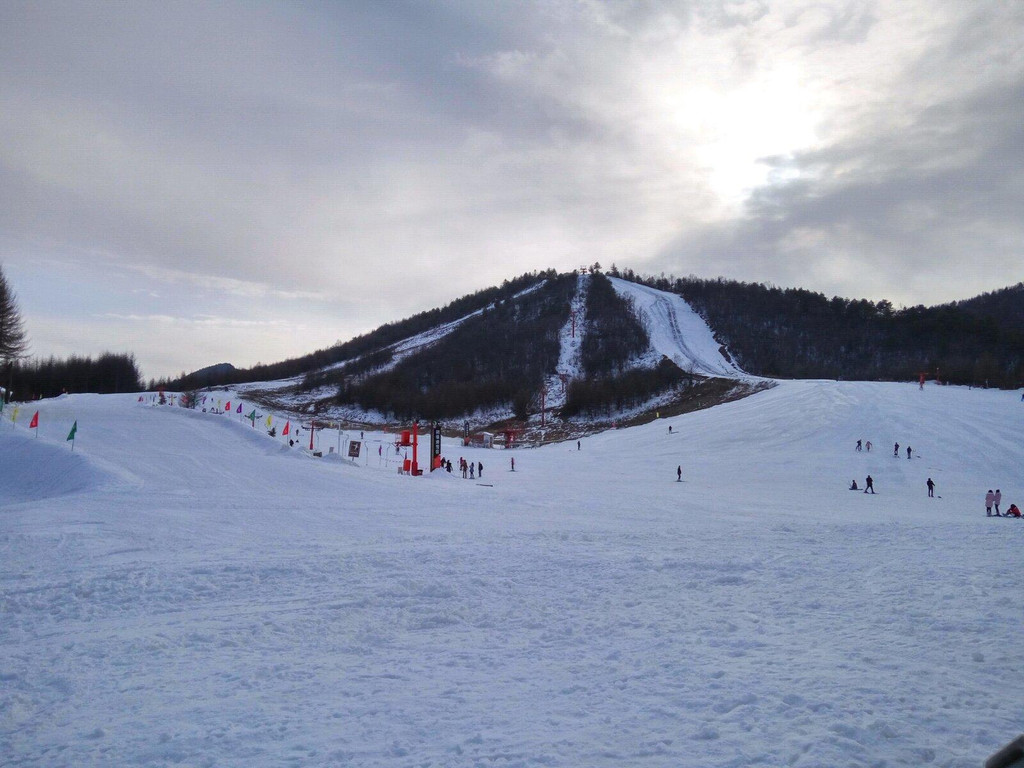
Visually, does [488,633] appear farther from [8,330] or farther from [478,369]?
[478,369]

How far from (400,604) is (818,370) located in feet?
295

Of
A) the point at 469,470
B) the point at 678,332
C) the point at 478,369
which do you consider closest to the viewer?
the point at 469,470

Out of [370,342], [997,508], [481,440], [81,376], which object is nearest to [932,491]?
[997,508]

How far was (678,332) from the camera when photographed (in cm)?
10450

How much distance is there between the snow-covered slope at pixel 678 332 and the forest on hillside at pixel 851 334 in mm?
2781

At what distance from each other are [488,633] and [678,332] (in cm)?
10068

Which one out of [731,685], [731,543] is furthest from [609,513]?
[731,685]

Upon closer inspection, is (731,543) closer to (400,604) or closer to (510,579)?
(510,579)

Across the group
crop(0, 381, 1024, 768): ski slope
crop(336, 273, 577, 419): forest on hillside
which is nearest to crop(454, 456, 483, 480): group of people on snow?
crop(0, 381, 1024, 768): ski slope

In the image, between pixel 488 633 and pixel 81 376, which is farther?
pixel 81 376

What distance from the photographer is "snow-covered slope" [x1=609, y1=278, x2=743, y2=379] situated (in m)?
82.4

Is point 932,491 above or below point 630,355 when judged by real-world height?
below

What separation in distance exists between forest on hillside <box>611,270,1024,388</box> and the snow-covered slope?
9.12 ft

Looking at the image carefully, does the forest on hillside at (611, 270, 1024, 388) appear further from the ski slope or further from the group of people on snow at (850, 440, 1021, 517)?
the ski slope
